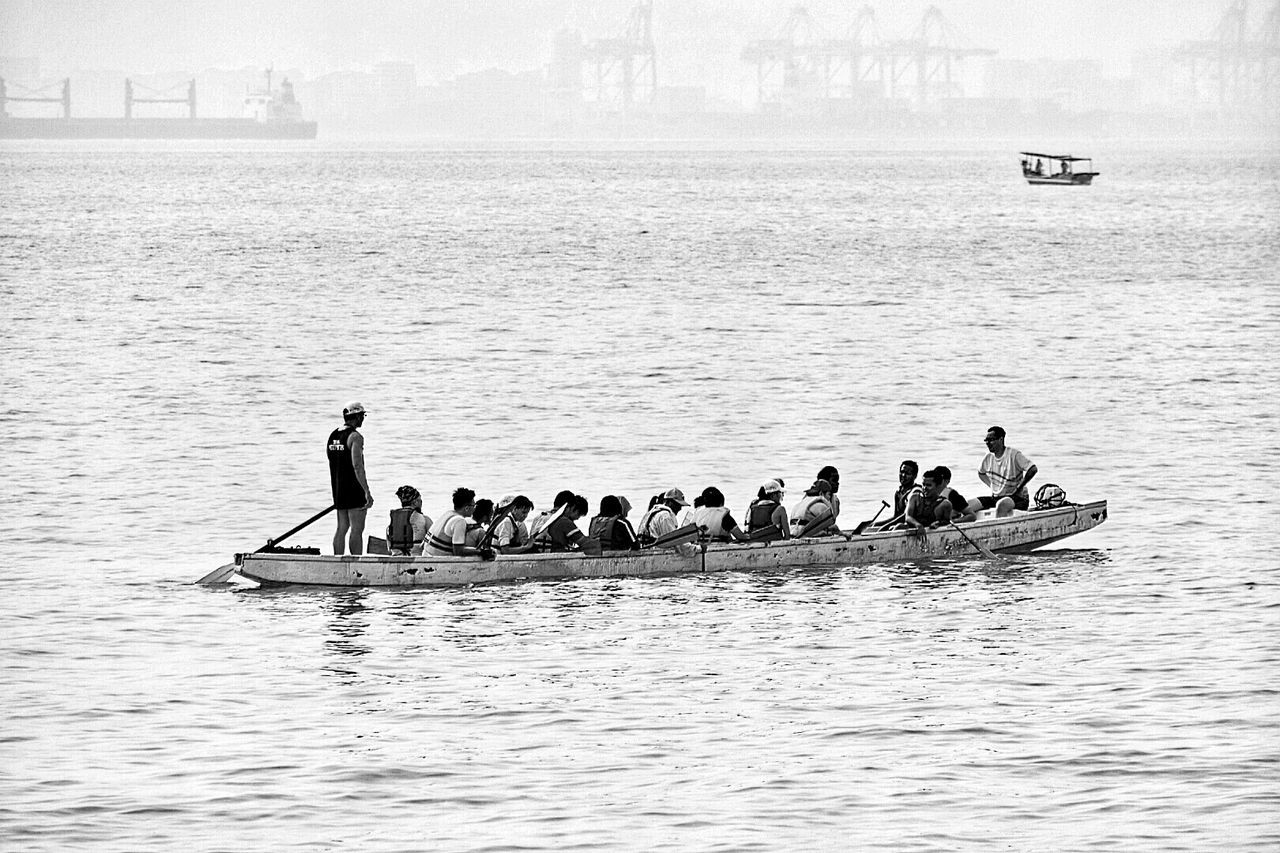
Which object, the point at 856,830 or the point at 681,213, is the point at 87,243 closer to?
the point at 681,213

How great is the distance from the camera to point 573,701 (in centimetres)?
1988

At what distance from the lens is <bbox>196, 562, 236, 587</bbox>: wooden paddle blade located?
2531 centimetres

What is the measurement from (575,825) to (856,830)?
7.30ft

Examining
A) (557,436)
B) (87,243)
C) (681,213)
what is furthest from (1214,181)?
(557,436)

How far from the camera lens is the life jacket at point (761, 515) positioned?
25.9 meters

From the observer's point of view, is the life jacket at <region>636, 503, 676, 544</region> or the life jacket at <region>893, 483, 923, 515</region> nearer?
the life jacket at <region>636, 503, 676, 544</region>

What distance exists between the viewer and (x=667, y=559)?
25578mm

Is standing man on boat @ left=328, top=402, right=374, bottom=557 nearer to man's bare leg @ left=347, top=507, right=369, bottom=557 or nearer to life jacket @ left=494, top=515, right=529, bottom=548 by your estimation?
man's bare leg @ left=347, top=507, right=369, bottom=557

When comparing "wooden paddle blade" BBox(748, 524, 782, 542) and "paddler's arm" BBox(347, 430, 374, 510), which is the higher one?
"paddler's arm" BBox(347, 430, 374, 510)

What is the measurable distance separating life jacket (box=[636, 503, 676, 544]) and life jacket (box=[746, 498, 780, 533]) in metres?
1.00

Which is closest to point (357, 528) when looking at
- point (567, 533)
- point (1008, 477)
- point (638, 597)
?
point (567, 533)

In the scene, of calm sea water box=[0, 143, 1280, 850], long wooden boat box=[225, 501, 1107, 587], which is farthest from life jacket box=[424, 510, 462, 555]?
calm sea water box=[0, 143, 1280, 850]

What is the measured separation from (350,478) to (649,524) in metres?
3.80

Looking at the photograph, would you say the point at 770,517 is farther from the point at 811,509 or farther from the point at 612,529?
the point at 612,529
